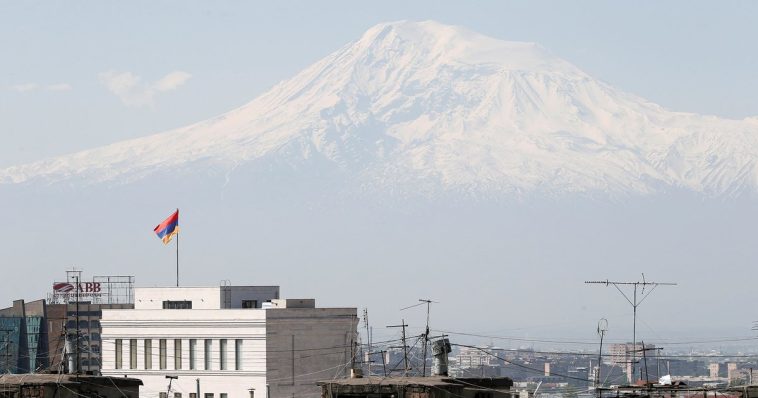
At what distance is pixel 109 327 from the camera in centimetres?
17062

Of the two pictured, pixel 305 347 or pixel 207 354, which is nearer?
pixel 207 354

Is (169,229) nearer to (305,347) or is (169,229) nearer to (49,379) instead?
(305,347)

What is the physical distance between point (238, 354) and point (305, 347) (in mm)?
5890

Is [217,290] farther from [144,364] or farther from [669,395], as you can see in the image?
[669,395]

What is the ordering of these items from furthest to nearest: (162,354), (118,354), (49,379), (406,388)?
(118,354)
(162,354)
(49,379)
(406,388)

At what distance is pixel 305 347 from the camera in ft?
546

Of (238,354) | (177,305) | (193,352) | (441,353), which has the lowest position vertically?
(441,353)

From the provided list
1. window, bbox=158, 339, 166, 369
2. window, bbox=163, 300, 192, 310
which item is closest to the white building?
window, bbox=158, 339, 166, 369

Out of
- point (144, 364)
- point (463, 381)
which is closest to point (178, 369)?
point (144, 364)

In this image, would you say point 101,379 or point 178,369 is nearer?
point 101,379

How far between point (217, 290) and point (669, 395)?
261ft

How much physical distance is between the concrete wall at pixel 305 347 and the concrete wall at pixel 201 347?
1.31 metres

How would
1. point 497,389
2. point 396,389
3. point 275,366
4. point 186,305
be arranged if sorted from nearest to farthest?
point 396,389 < point 497,389 < point 275,366 < point 186,305

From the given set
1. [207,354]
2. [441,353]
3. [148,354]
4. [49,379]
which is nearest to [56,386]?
[49,379]
